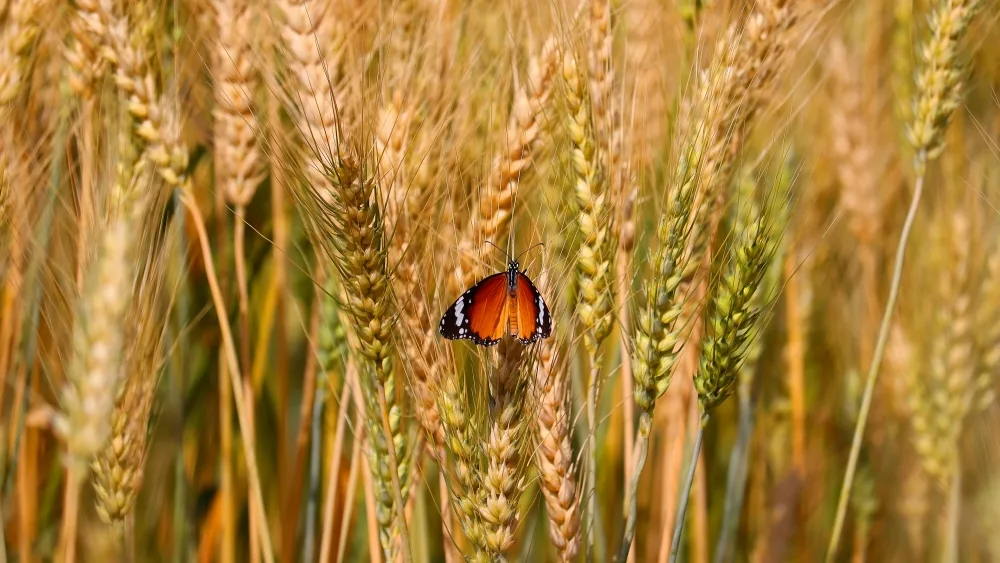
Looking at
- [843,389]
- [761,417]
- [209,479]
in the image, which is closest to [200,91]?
[209,479]

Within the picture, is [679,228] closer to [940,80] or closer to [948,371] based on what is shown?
[940,80]

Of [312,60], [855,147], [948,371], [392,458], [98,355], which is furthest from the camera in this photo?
[855,147]

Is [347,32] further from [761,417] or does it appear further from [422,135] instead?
[761,417]

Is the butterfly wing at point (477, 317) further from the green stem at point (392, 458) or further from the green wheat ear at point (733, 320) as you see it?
the green wheat ear at point (733, 320)

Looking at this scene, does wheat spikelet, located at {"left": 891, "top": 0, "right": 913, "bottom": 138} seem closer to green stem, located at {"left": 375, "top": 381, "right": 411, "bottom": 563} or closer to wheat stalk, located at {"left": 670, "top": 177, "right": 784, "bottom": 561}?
wheat stalk, located at {"left": 670, "top": 177, "right": 784, "bottom": 561}

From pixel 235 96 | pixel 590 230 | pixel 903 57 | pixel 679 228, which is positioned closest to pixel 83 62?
pixel 235 96

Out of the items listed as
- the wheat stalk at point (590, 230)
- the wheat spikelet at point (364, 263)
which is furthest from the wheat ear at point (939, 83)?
the wheat spikelet at point (364, 263)

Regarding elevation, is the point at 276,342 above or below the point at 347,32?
below
